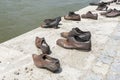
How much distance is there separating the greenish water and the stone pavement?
1.91 m

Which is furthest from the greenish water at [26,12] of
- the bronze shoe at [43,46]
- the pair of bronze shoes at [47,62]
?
the pair of bronze shoes at [47,62]

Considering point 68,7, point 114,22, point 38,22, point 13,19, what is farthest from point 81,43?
point 68,7

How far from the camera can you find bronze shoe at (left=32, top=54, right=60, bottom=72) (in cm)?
321

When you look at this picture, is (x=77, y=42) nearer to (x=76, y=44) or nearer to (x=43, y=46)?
(x=76, y=44)

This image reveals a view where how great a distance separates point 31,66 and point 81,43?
1.04 m

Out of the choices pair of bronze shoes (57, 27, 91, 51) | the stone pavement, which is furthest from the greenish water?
pair of bronze shoes (57, 27, 91, 51)

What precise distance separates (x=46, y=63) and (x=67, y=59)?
1.69 feet

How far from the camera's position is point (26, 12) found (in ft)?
28.6

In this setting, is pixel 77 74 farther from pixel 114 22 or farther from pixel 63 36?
pixel 114 22

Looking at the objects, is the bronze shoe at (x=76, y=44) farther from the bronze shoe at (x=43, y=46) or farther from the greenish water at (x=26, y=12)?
the greenish water at (x=26, y=12)

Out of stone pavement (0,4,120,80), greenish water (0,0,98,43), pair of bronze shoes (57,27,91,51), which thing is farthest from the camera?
greenish water (0,0,98,43)

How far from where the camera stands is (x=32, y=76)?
124 inches

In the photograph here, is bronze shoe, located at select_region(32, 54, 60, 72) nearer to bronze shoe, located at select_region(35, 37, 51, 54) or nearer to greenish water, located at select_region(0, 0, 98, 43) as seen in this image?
bronze shoe, located at select_region(35, 37, 51, 54)

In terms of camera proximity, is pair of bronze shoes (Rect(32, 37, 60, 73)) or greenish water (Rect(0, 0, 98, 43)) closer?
pair of bronze shoes (Rect(32, 37, 60, 73))
